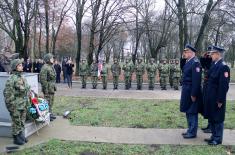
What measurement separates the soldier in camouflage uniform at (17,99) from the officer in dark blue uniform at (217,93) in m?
3.91

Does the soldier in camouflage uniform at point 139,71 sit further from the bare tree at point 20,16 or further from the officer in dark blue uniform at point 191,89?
the officer in dark blue uniform at point 191,89

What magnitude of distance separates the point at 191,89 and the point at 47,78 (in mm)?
4027

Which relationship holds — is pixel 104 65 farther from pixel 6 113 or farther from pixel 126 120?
pixel 6 113

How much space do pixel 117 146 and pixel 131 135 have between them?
100 centimetres

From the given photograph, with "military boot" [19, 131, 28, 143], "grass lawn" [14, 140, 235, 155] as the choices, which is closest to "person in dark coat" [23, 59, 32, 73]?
"military boot" [19, 131, 28, 143]

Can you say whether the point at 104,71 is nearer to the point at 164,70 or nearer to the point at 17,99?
the point at 164,70

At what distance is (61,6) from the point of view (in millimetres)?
38500

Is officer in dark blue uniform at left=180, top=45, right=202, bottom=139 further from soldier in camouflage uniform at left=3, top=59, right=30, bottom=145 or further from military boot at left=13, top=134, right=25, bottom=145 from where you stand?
military boot at left=13, top=134, right=25, bottom=145

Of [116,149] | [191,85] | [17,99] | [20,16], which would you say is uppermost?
[20,16]

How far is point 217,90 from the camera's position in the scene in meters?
7.49

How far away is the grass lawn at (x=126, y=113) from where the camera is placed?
31.4ft

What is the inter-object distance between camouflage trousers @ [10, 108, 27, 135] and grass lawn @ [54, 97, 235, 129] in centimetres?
219

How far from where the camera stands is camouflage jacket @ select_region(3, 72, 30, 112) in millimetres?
7297

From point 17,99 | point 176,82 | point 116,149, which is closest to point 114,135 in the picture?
point 116,149
